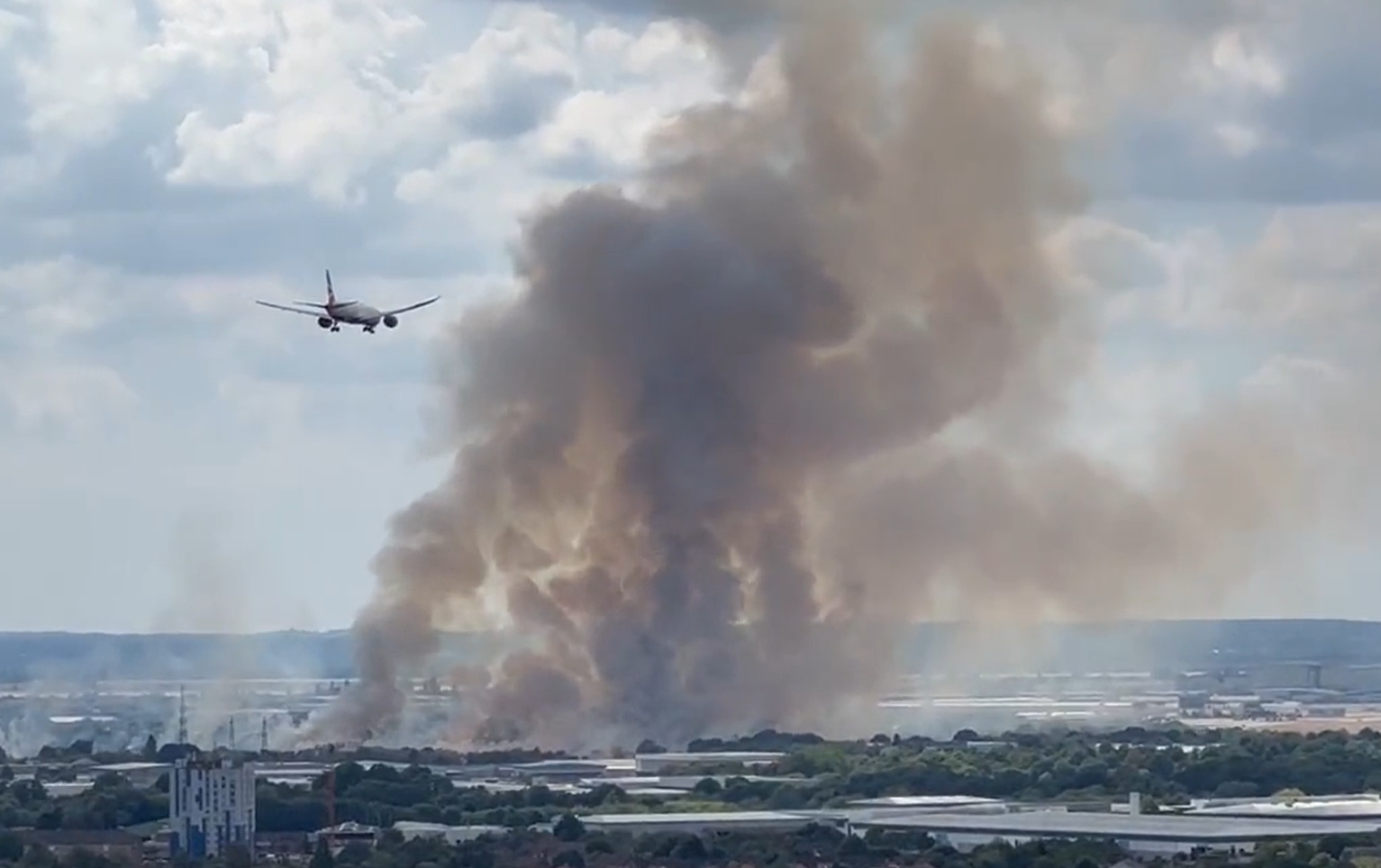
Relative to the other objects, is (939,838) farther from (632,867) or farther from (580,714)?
(580,714)

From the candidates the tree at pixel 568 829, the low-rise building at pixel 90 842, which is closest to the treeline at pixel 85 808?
the low-rise building at pixel 90 842

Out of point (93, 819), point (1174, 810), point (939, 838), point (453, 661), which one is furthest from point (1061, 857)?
point (453, 661)

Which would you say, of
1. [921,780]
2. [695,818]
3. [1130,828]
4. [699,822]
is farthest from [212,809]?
[921,780]

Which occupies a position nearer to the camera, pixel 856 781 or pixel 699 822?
pixel 699 822

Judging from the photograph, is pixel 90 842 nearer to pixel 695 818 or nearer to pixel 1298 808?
pixel 695 818

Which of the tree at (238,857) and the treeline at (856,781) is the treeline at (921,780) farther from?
the tree at (238,857)

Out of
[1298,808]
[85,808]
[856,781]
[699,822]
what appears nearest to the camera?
[699,822]
